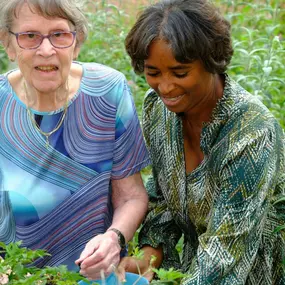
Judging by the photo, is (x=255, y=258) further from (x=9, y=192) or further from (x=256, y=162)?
(x=9, y=192)

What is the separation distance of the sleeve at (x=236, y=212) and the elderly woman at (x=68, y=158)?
1.43 feet

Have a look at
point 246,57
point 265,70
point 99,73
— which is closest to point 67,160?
point 99,73

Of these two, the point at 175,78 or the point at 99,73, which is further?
the point at 99,73

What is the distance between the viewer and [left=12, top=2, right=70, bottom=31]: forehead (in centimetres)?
319

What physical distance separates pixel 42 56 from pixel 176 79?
0.53 meters

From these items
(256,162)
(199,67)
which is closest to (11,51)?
(199,67)

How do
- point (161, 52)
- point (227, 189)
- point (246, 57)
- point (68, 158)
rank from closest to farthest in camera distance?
1. point (161, 52)
2. point (227, 189)
3. point (68, 158)
4. point (246, 57)

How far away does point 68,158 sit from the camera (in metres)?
3.41

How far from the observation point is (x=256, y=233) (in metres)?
3.06

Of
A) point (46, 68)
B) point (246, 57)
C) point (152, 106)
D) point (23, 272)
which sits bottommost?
point (246, 57)

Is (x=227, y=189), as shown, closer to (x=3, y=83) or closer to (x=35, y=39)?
(x=35, y=39)

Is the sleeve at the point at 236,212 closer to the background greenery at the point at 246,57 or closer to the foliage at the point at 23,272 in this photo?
the foliage at the point at 23,272

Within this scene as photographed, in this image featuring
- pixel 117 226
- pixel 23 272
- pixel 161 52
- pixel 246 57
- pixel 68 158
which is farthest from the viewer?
pixel 246 57

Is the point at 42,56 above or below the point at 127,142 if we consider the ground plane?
above
